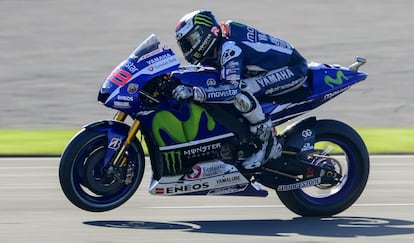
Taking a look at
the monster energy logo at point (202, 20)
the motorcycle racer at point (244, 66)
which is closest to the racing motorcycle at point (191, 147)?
the motorcycle racer at point (244, 66)

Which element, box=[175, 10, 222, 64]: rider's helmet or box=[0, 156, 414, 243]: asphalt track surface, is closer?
box=[0, 156, 414, 243]: asphalt track surface

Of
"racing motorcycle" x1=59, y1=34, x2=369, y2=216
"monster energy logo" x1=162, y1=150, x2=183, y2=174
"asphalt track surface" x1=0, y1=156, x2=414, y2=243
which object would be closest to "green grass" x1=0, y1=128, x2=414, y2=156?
"asphalt track surface" x1=0, y1=156, x2=414, y2=243

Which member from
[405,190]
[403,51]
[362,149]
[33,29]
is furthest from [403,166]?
[33,29]

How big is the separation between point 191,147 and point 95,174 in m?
0.77

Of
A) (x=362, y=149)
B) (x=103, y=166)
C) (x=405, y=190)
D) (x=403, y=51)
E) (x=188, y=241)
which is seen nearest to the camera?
(x=188, y=241)

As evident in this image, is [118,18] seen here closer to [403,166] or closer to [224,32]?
[403,166]

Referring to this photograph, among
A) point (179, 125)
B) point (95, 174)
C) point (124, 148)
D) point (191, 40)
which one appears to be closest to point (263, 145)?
point (179, 125)

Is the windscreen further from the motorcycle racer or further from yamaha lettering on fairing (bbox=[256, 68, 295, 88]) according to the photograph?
yamaha lettering on fairing (bbox=[256, 68, 295, 88])

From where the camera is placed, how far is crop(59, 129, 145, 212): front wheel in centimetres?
806

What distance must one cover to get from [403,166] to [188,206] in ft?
11.1

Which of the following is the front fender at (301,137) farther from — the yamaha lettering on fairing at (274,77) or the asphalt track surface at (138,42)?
the asphalt track surface at (138,42)

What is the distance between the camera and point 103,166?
320 inches

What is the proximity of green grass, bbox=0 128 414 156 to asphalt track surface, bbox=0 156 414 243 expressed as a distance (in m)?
2.19

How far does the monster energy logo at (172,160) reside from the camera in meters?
8.25
